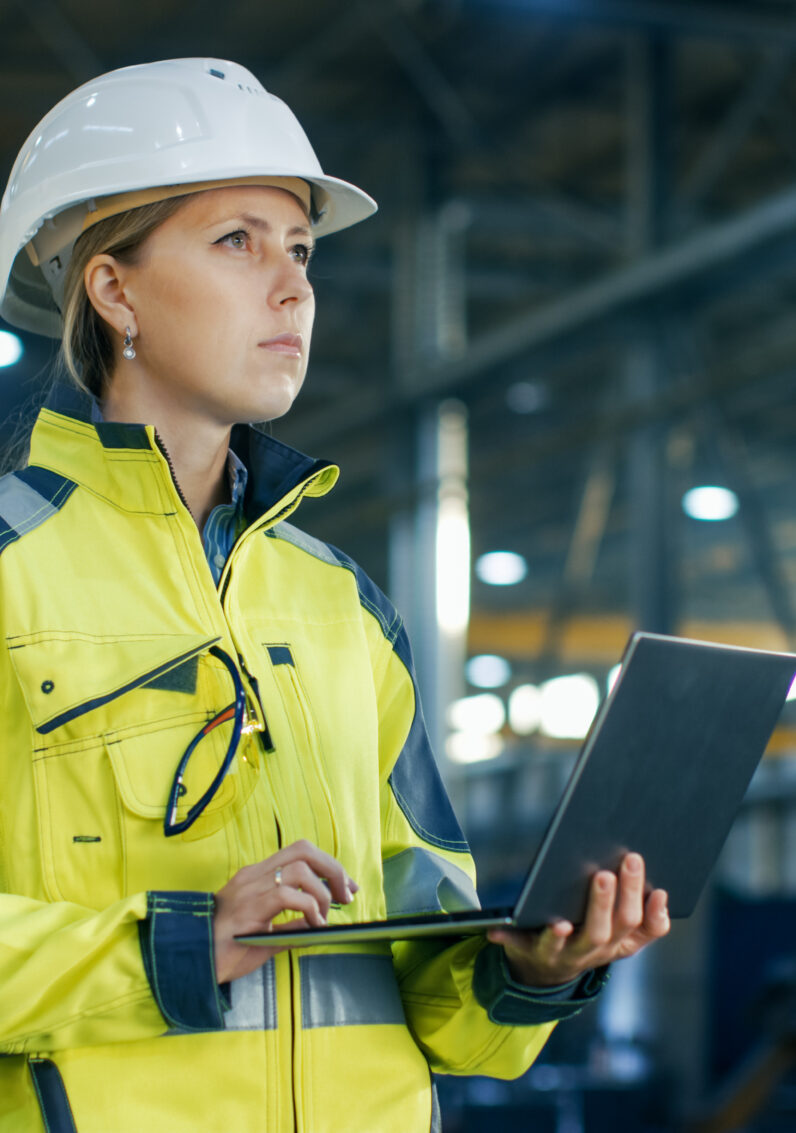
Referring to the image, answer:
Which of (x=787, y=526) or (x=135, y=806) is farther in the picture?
(x=787, y=526)

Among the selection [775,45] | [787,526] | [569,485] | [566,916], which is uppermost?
[775,45]

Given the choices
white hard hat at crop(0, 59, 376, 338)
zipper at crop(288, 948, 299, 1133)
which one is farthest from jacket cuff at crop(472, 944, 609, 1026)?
white hard hat at crop(0, 59, 376, 338)

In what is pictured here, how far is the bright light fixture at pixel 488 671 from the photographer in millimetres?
8070

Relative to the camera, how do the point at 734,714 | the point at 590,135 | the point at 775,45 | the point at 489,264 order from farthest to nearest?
the point at 489,264 → the point at 590,135 → the point at 775,45 → the point at 734,714

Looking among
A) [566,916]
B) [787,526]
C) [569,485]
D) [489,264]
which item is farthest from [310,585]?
[489,264]

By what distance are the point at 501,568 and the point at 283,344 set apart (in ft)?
22.3

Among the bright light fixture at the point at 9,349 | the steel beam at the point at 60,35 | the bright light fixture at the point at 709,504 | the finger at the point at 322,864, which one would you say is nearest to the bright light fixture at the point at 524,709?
the bright light fixture at the point at 709,504

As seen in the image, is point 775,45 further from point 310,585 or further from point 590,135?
point 310,585

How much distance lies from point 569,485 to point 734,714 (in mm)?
6721

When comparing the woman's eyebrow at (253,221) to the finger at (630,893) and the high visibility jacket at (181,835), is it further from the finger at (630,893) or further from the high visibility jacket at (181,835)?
the finger at (630,893)

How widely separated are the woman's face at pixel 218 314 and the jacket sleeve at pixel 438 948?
344 mm

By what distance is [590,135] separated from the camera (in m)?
7.97

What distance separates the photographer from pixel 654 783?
1.36m

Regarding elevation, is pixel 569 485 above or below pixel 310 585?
above
